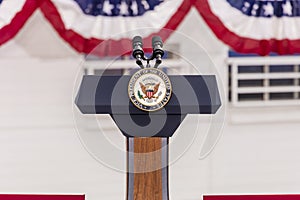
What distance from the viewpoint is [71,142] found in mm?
2418

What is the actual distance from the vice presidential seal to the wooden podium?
0.06ft

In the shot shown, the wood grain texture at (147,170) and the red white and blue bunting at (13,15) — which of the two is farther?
Answer: the red white and blue bunting at (13,15)

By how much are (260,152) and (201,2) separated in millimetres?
977

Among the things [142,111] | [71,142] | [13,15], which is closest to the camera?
[142,111]

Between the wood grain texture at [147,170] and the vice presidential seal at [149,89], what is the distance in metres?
0.12

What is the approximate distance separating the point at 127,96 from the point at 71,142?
130 centimetres

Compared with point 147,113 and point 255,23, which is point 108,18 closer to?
point 255,23

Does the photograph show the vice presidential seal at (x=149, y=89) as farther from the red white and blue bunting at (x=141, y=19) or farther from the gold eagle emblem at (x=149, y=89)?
the red white and blue bunting at (x=141, y=19)

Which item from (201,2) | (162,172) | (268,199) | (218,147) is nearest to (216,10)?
(201,2)

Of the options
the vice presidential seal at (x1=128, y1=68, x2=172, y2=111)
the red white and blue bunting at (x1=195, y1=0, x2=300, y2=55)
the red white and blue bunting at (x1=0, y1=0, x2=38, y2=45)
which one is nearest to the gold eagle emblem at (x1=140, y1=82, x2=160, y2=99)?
the vice presidential seal at (x1=128, y1=68, x2=172, y2=111)

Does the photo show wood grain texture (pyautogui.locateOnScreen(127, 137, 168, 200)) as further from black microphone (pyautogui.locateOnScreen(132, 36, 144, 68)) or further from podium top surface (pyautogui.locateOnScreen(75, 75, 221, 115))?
black microphone (pyautogui.locateOnScreen(132, 36, 144, 68))

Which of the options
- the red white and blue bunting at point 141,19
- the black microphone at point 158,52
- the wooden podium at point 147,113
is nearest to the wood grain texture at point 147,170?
the wooden podium at point 147,113

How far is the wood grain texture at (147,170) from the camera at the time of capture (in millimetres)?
1249

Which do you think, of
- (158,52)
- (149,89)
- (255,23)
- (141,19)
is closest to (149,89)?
(149,89)
